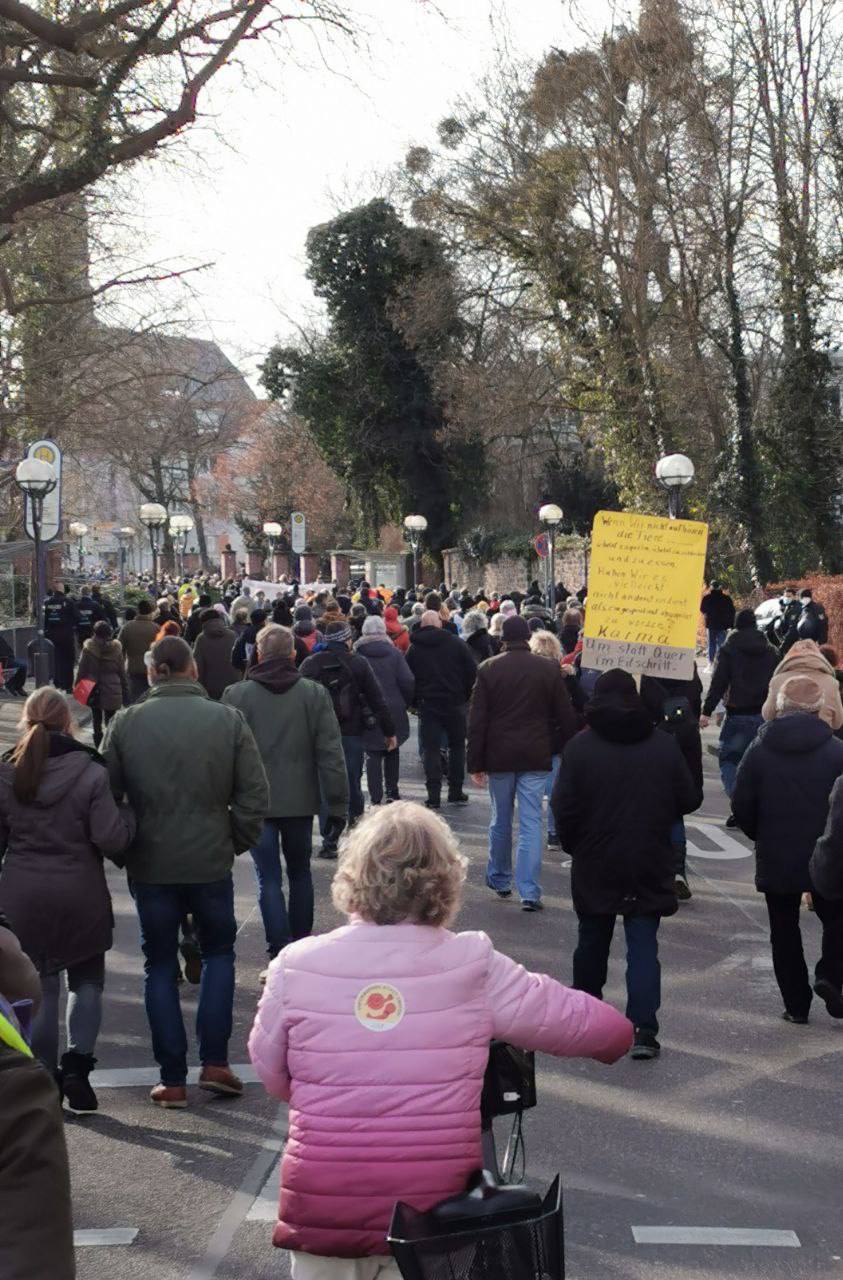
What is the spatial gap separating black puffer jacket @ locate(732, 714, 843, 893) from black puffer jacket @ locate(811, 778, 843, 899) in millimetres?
687

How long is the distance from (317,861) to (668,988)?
4770mm

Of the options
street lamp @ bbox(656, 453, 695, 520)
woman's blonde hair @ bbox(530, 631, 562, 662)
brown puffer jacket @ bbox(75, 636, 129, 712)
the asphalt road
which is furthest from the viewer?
street lamp @ bbox(656, 453, 695, 520)

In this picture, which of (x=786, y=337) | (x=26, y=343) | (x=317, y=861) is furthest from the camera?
(x=786, y=337)

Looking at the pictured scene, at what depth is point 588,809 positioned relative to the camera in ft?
24.9

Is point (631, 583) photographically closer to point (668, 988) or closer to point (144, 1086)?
point (668, 988)

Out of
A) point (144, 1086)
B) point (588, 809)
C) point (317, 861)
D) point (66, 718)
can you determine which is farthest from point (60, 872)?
point (317, 861)

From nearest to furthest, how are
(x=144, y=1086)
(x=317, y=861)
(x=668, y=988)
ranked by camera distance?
1. (x=144, y=1086)
2. (x=668, y=988)
3. (x=317, y=861)

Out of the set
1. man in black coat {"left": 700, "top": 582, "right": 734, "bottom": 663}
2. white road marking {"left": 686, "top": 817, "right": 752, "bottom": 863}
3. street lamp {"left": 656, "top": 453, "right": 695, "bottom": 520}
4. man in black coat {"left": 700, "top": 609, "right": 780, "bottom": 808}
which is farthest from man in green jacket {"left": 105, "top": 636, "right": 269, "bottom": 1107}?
man in black coat {"left": 700, "top": 582, "right": 734, "bottom": 663}

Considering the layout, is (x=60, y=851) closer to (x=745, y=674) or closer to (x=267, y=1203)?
(x=267, y=1203)

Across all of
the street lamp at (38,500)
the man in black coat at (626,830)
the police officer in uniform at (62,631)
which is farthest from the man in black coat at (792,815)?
the police officer in uniform at (62,631)

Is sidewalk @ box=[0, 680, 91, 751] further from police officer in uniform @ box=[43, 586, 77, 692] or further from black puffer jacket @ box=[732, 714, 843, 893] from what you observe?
black puffer jacket @ box=[732, 714, 843, 893]

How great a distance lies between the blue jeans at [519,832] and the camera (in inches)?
425

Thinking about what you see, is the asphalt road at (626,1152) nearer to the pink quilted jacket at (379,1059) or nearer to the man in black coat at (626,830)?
the man in black coat at (626,830)

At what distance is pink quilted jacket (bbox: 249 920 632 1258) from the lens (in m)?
3.29
